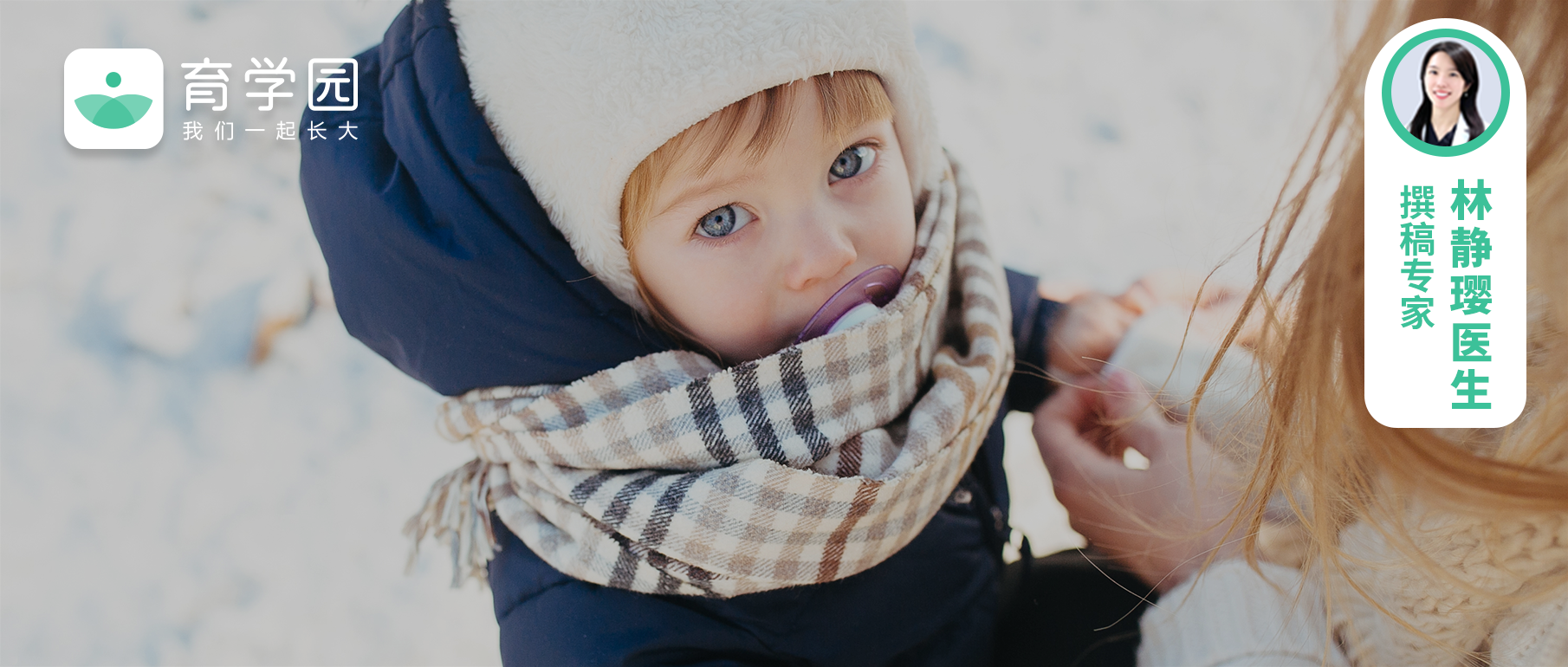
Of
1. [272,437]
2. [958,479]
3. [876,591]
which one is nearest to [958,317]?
[958,479]

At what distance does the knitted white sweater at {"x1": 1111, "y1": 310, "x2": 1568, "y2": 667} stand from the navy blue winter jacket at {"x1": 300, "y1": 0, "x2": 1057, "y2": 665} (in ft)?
0.73

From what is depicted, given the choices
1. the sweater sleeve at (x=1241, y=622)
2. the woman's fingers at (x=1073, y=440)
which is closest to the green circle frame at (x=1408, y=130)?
the sweater sleeve at (x=1241, y=622)

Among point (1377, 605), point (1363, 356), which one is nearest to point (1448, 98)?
point (1363, 356)

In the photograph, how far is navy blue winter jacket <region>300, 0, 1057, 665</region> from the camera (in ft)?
2.25

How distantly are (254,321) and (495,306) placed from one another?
752 millimetres

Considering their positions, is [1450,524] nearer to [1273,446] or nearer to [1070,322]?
[1273,446]

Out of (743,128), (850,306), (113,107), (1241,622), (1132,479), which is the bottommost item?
(1241,622)

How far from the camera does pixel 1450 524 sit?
47 centimetres

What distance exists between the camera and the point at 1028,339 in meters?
0.97

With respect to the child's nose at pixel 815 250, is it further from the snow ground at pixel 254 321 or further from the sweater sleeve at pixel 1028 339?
the snow ground at pixel 254 321

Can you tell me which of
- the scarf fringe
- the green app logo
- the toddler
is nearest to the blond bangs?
the toddler

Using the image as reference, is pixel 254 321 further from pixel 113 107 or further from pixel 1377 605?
pixel 1377 605

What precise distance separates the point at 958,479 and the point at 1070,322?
0.28 meters

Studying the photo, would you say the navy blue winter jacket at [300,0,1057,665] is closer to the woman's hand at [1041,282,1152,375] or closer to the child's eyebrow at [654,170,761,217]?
the child's eyebrow at [654,170,761,217]
